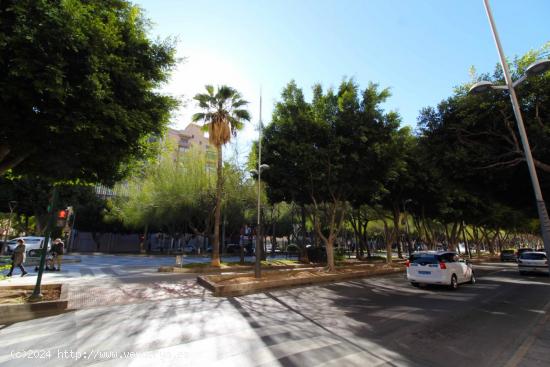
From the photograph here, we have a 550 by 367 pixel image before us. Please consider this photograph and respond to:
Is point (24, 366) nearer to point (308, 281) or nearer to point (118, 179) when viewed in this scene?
point (118, 179)

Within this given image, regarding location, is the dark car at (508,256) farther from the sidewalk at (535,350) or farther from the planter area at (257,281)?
A: the sidewalk at (535,350)

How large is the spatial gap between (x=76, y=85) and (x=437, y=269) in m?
13.7

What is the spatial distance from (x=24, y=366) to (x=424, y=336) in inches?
270

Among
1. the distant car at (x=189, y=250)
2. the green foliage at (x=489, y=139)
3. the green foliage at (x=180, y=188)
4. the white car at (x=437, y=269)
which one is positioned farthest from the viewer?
the distant car at (x=189, y=250)

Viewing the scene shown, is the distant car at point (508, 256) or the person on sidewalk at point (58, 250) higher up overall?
the person on sidewalk at point (58, 250)

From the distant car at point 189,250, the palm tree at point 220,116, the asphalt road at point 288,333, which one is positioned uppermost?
the palm tree at point 220,116

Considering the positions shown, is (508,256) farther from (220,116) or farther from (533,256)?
(220,116)

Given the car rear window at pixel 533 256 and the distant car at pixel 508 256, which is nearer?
the car rear window at pixel 533 256

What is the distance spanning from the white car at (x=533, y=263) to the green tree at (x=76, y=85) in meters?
23.1

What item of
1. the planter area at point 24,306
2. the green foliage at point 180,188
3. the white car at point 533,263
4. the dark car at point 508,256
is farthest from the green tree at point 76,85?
the dark car at point 508,256

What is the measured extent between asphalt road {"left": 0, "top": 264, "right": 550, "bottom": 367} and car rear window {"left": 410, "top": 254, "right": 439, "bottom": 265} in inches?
110

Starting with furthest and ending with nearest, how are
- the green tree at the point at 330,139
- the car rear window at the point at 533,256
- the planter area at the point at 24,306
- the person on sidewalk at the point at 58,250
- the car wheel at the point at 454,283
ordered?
the car rear window at the point at 533,256 < the person on sidewalk at the point at 58,250 < the green tree at the point at 330,139 < the car wheel at the point at 454,283 < the planter area at the point at 24,306

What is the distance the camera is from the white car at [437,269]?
12227 millimetres

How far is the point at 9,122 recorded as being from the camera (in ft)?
21.3
